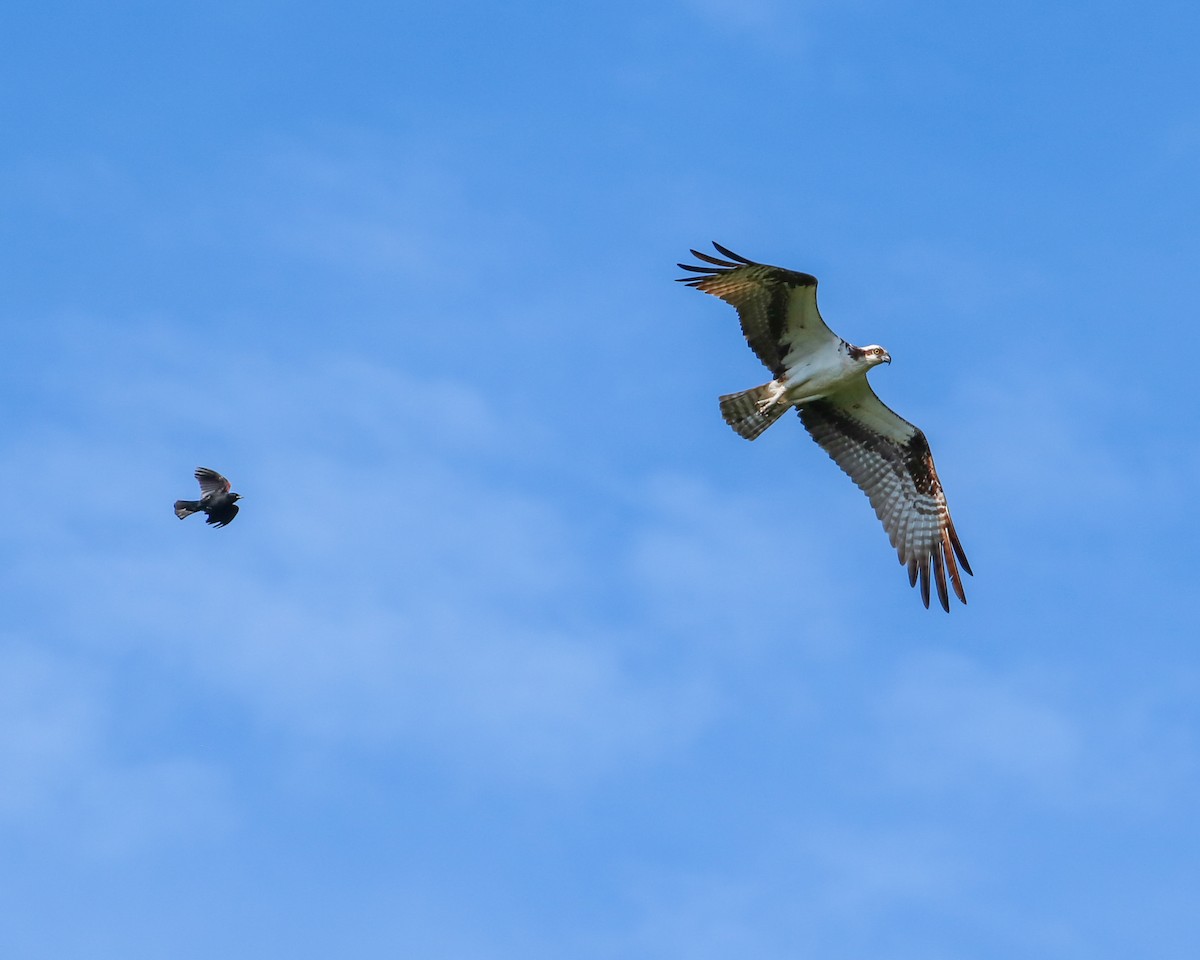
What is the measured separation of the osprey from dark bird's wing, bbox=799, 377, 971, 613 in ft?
0.04

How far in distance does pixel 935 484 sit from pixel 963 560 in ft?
3.44

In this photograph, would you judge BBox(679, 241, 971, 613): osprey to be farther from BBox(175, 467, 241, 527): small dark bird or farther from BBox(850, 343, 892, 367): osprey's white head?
BBox(175, 467, 241, 527): small dark bird

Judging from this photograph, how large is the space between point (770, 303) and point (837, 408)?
7.57 ft

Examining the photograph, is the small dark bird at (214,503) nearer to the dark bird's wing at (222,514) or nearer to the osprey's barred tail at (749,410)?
the dark bird's wing at (222,514)

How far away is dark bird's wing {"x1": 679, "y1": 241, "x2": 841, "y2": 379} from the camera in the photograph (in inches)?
695

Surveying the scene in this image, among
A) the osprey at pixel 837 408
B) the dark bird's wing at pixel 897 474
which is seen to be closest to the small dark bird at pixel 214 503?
the osprey at pixel 837 408

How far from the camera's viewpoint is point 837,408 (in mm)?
19938

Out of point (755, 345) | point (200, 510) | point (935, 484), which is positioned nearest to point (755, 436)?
point (755, 345)

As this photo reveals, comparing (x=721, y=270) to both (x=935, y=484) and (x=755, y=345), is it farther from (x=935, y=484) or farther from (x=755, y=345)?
(x=935, y=484)

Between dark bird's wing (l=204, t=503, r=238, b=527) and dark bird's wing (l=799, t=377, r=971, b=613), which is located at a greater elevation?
dark bird's wing (l=799, t=377, r=971, b=613)

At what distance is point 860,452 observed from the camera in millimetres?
20266

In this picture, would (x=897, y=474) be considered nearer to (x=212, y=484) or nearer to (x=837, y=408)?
(x=837, y=408)

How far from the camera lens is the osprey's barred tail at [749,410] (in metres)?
18.6

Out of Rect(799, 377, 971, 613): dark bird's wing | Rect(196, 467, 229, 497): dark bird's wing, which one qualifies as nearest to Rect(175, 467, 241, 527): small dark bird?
Rect(196, 467, 229, 497): dark bird's wing
